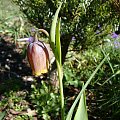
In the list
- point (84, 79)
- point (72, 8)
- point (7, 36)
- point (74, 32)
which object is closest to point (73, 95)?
point (84, 79)

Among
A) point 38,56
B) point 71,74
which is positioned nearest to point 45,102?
point 71,74

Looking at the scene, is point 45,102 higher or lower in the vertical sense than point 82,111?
lower

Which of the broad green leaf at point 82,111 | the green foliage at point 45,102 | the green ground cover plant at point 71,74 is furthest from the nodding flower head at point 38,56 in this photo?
the green foliage at point 45,102

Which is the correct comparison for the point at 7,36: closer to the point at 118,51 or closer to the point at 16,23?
the point at 16,23

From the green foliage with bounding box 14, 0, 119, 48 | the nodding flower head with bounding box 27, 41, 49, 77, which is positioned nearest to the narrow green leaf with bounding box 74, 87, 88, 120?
the nodding flower head with bounding box 27, 41, 49, 77

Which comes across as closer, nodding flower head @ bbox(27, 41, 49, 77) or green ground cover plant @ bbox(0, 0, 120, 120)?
nodding flower head @ bbox(27, 41, 49, 77)

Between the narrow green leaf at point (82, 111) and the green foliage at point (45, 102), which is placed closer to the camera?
the narrow green leaf at point (82, 111)

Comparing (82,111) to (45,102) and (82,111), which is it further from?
(45,102)

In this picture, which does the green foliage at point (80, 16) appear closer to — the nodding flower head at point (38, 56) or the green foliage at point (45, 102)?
the green foliage at point (45, 102)

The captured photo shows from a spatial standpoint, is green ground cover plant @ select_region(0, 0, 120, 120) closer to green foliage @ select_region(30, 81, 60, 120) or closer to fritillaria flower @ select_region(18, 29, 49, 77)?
green foliage @ select_region(30, 81, 60, 120)
